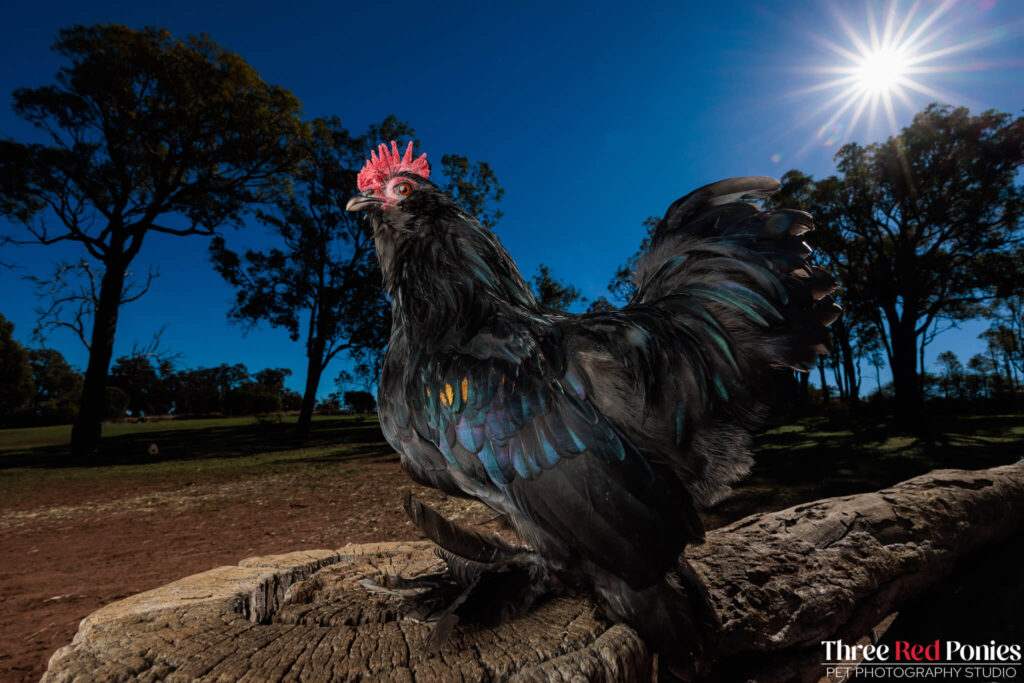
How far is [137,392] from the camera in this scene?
53438 millimetres

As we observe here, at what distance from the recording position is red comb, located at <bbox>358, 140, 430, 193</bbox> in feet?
8.81

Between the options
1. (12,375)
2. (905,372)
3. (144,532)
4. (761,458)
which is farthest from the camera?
(12,375)

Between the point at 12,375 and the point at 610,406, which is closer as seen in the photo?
the point at 610,406

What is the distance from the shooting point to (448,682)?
130 centimetres

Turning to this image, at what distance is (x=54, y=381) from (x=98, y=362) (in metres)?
46.9

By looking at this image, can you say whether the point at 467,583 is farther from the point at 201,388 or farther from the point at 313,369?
the point at 201,388

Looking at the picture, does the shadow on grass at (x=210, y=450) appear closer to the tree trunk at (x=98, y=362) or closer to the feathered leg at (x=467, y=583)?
the tree trunk at (x=98, y=362)

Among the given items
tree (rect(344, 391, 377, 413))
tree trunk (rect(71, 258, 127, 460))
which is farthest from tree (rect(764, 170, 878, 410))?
tree (rect(344, 391, 377, 413))

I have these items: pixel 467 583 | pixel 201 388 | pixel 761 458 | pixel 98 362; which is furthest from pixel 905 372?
pixel 201 388

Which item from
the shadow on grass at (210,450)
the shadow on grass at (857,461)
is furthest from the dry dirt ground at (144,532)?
the shadow on grass at (857,461)

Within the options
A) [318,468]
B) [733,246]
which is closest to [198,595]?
[733,246]

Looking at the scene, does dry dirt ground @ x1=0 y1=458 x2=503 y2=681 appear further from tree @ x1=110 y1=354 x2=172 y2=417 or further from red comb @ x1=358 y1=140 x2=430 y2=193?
tree @ x1=110 y1=354 x2=172 y2=417

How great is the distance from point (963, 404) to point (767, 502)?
1026 inches

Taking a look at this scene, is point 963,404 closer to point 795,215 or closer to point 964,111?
point 964,111
